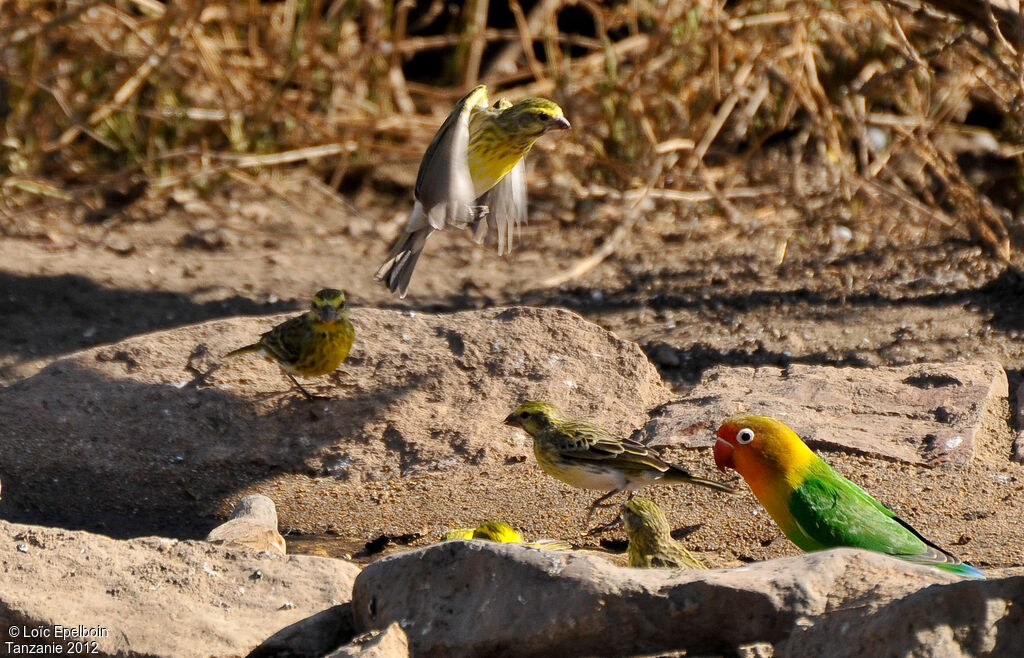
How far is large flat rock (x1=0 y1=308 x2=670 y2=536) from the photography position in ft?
17.8

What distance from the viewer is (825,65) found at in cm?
941

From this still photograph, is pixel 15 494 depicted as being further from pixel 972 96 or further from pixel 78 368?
pixel 972 96

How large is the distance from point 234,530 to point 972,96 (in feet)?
25.0

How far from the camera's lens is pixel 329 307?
220 inches

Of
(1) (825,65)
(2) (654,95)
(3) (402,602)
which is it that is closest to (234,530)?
(3) (402,602)

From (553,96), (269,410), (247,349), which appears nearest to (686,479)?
(269,410)

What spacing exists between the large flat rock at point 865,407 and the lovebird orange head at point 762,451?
0.63m

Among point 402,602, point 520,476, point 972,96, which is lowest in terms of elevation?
point 520,476

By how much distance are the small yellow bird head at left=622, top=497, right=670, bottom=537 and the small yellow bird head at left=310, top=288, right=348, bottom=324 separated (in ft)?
5.98

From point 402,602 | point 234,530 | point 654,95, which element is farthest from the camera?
point 654,95

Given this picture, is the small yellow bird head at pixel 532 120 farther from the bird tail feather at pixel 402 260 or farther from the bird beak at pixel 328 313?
the bird beak at pixel 328 313

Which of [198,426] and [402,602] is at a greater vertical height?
[402,602]

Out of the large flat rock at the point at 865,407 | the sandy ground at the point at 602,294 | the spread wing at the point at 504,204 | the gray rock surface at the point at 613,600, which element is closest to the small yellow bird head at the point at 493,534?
the sandy ground at the point at 602,294

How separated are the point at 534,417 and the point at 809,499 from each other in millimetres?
1281
